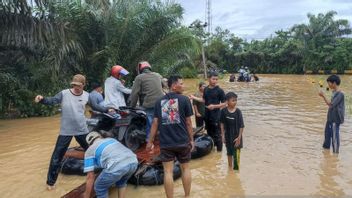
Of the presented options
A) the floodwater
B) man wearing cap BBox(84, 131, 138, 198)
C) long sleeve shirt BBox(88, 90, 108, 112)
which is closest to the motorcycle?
long sleeve shirt BBox(88, 90, 108, 112)

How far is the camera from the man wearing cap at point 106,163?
467 cm

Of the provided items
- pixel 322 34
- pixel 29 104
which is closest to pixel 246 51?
pixel 322 34

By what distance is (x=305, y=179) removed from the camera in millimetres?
6574

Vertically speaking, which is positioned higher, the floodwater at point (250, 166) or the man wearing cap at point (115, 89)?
the man wearing cap at point (115, 89)

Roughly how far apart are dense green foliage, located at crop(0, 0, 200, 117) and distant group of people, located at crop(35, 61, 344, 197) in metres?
4.29

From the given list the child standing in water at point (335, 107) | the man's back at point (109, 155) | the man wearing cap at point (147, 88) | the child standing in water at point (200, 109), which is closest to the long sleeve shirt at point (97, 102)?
the man wearing cap at point (147, 88)

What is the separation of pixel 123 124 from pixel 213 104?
200cm

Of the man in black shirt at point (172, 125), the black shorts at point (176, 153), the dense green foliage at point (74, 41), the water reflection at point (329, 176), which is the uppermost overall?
the dense green foliage at point (74, 41)

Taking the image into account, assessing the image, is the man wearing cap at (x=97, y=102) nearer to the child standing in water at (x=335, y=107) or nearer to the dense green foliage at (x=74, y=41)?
the child standing in water at (x=335, y=107)

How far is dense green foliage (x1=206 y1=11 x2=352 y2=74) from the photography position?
1923 inches

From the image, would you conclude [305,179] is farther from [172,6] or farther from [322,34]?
[322,34]

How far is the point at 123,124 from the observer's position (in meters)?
6.93

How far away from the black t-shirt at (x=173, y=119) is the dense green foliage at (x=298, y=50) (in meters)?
45.8

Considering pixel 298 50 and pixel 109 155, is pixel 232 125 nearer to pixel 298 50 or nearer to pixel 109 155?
pixel 109 155
